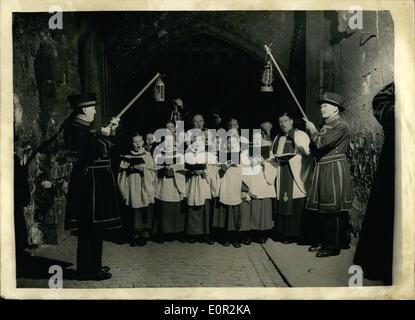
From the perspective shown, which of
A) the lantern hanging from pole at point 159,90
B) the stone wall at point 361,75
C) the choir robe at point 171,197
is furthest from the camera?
the choir robe at point 171,197

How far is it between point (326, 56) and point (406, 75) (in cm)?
98

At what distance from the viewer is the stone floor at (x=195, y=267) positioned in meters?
6.37

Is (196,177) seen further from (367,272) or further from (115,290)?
(367,272)

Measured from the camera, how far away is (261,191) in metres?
6.60

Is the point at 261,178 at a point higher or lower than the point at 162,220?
higher

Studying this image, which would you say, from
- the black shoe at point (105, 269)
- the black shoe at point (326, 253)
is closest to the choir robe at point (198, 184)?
the black shoe at point (105, 269)

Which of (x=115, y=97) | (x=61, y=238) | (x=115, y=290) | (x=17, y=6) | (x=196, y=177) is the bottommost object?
(x=115, y=290)

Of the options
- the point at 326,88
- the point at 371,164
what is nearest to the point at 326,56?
the point at 326,88

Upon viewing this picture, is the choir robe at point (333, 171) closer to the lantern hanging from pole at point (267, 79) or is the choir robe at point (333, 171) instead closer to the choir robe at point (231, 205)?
the lantern hanging from pole at point (267, 79)

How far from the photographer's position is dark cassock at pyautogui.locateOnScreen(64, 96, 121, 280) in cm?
633

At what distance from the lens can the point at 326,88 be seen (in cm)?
648

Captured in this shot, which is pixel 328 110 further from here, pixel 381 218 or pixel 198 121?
pixel 198 121

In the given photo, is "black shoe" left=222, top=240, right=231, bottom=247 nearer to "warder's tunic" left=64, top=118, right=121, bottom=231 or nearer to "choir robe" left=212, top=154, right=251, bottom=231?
"choir robe" left=212, top=154, right=251, bottom=231

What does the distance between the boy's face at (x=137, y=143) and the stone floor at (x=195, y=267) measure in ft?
4.10
